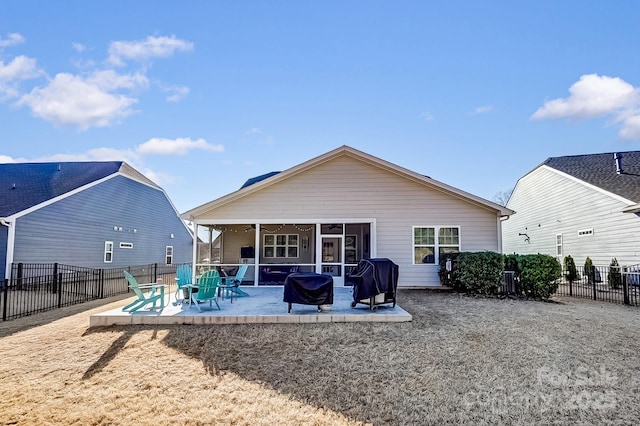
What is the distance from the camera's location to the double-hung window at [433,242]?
12320 millimetres

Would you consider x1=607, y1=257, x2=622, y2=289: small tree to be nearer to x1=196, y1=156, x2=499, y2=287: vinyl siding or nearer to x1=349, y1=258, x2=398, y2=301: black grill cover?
x1=196, y1=156, x2=499, y2=287: vinyl siding

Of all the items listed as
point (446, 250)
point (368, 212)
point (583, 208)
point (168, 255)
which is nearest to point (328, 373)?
point (368, 212)

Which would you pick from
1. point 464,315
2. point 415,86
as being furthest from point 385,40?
point 464,315

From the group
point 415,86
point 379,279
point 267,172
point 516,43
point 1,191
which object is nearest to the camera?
point 379,279

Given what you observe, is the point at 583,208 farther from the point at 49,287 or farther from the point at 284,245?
the point at 49,287

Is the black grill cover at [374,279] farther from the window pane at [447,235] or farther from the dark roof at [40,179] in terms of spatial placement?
the dark roof at [40,179]

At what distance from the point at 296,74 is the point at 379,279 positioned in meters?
8.66

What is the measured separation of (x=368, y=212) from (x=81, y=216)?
14151 millimetres

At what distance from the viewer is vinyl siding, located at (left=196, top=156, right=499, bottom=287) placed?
1226cm

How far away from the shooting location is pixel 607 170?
1717 centimetres

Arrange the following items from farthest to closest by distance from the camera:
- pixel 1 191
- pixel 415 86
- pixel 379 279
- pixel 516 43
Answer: pixel 1 191 < pixel 415 86 < pixel 516 43 < pixel 379 279

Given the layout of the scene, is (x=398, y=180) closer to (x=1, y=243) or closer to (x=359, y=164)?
(x=359, y=164)

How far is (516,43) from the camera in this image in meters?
12.1

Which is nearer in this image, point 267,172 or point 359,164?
point 359,164
